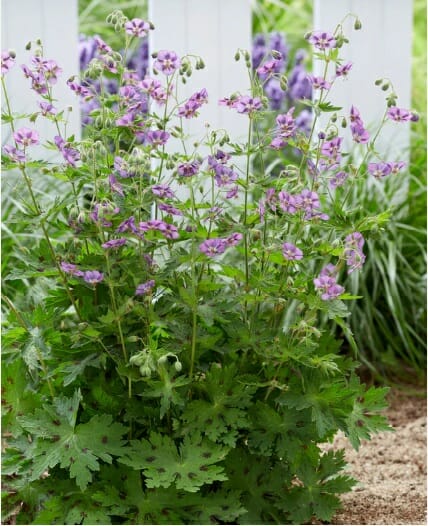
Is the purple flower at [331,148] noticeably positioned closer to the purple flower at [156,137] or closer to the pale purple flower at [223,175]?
the pale purple flower at [223,175]

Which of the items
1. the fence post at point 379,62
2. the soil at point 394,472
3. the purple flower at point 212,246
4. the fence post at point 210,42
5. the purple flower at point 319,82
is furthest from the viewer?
the fence post at point 379,62

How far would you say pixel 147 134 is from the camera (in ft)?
5.32

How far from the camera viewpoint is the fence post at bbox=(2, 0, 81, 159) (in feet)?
9.57

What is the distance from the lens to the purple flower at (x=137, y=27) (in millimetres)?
1642

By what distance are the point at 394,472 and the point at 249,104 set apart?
43.9 inches

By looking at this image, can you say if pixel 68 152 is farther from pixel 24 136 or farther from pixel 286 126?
pixel 286 126

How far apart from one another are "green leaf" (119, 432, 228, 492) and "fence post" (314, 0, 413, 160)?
181cm

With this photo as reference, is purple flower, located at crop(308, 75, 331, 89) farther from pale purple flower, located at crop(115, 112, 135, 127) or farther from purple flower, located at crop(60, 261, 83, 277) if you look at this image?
purple flower, located at crop(60, 261, 83, 277)

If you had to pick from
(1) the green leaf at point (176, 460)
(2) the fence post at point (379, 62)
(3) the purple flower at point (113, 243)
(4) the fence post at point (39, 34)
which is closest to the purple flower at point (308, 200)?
(3) the purple flower at point (113, 243)

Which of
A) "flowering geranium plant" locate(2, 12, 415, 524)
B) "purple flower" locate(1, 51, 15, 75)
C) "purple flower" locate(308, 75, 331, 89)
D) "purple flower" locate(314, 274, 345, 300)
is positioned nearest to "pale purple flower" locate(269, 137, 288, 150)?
"flowering geranium plant" locate(2, 12, 415, 524)

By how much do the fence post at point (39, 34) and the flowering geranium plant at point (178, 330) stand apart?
1.24 m

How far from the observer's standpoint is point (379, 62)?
3271 millimetres

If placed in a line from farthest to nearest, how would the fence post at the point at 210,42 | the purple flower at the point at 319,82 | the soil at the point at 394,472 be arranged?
the fence post at the point at 210,42 → the soil at the point at 394,472 → the purple flower at the point at 319,82

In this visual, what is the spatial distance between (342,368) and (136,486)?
0.48 metres
